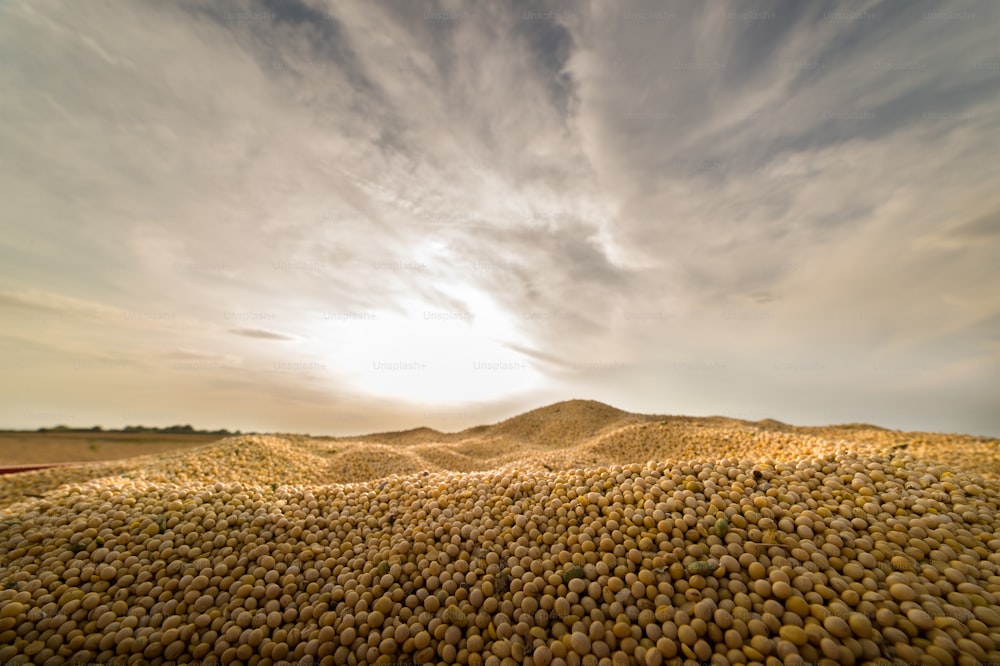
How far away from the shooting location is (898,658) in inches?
72.6

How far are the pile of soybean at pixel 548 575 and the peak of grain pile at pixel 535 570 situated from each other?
1 centimetres

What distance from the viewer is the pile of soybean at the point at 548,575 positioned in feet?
6.82

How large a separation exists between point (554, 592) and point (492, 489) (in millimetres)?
1227

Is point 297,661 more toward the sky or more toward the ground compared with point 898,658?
more toward the ground

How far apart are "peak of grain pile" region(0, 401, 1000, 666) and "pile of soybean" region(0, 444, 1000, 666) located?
0.01 meters

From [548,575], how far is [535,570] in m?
0.09

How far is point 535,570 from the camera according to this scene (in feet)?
8.59

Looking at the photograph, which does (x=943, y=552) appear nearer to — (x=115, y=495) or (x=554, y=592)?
(x=554, y=592)

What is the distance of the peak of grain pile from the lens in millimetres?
2092

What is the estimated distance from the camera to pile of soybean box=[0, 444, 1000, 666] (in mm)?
2080

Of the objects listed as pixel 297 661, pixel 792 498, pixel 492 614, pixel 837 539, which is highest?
pixel 792 498

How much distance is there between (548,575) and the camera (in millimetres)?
2568

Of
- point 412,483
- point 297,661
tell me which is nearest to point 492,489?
point 412,483

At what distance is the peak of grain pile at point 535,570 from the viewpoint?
209 centimetres
